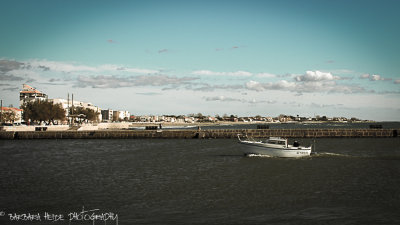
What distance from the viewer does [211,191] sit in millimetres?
28453

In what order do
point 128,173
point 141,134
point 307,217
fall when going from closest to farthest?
point 307,217 < point 128,173 < point 141,134

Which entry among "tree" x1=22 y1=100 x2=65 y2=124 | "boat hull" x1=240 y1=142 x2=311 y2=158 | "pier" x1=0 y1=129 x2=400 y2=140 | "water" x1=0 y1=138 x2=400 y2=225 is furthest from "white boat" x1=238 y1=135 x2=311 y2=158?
"tree" x1=22 y1=100 x2=65 y2=124

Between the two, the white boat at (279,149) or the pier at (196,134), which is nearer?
the white boat at (279,149)

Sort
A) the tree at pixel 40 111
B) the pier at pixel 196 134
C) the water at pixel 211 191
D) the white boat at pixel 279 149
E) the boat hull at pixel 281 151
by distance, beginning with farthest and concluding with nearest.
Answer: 1. the tree at pixel 40 111
2. the pier at pixel 196 134
3. the boat hull at pixel 281 151
4. the white boat at pixel 279 149
5. the water at pixel 211 191

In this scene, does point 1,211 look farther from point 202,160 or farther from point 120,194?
point 202,160

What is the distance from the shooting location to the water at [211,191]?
2162cm

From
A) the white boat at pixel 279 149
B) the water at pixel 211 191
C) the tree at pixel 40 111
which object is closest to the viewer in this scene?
the water at pixel 211 191

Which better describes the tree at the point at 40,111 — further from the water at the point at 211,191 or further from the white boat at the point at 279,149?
the white boat at the point at 279,149

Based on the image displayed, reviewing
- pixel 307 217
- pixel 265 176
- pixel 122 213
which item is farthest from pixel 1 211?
pixel 265 176

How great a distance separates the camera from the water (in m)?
21.6

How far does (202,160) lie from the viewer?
49656mm

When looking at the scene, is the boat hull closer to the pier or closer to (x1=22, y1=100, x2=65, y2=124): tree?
the pier

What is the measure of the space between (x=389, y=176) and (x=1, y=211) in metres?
31.2

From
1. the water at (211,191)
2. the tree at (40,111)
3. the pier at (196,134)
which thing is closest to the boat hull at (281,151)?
the water at (211,191)
